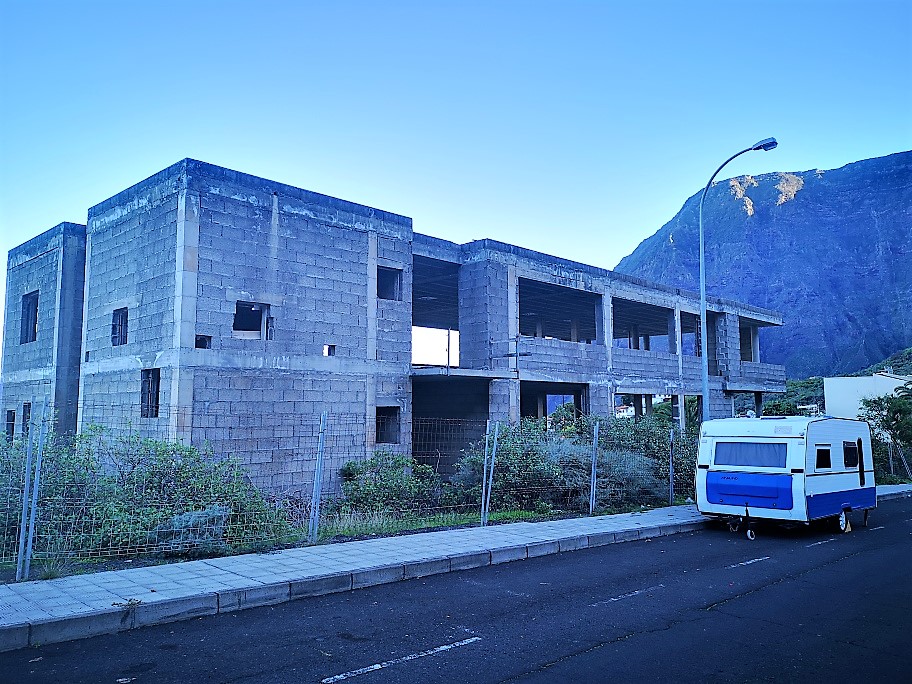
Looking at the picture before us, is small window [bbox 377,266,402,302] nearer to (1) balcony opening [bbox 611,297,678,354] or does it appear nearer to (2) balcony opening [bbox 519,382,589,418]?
(2) balcony opening [bbox 519,382,589,418]

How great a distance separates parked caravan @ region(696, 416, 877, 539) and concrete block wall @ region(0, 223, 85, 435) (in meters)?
15.8

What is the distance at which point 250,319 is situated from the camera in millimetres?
18203

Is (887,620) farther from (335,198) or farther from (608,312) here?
(608,312)

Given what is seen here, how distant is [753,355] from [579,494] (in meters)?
26.5

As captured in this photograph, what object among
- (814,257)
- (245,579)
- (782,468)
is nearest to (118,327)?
(245,579)

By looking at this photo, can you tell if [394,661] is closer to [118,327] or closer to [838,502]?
[838,502]

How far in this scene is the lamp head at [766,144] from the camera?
1589 centimetres

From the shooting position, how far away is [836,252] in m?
120

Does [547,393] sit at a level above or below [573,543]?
above

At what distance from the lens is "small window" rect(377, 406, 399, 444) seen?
1878 centimetres

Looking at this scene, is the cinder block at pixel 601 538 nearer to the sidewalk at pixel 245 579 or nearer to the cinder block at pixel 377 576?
the sidewalk at pixel 245 579

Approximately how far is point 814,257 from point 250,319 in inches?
4816

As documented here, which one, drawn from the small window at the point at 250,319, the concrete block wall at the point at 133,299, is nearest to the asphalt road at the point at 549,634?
the concrete block wall at the point at 133,299

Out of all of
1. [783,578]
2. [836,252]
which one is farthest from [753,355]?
[836,252]
